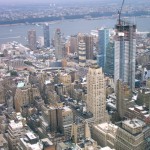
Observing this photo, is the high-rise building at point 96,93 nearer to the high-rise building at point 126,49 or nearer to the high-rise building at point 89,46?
the high-rise building at point 126,49

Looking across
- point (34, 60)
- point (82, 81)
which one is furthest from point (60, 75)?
point (34, 60)

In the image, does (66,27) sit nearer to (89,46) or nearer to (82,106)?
(89,46)

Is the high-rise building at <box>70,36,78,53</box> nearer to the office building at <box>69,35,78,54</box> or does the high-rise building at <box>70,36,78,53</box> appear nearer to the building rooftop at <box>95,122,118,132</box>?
the office building at <box>69,35,78,54</box>

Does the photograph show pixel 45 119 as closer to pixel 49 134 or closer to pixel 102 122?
pixel 49 134

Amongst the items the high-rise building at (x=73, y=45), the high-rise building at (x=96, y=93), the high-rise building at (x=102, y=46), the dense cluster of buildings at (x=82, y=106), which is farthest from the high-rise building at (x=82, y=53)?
the high-rise building at (x=96, y=93)

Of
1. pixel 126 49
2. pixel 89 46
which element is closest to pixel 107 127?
pixel 126 49

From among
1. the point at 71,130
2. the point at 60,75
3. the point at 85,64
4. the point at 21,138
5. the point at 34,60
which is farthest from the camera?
the point at 34,60
